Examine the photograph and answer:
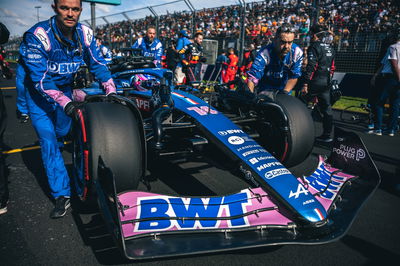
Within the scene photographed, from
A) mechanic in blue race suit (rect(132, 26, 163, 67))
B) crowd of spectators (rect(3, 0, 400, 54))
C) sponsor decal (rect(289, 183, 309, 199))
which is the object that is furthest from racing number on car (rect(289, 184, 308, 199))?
crowd of spectators (rect(3, 0, 400, 54))

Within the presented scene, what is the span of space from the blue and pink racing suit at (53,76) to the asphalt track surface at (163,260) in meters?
0.37

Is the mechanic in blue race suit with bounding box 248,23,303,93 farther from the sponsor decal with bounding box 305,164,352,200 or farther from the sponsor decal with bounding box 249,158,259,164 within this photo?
the sponsor decal with bounding box 249,158,259,164

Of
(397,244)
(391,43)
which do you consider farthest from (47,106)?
(391,43)

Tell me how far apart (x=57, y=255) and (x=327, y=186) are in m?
2.04

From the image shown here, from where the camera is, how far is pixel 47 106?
8.30ft

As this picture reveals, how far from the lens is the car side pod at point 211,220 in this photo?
157 cm

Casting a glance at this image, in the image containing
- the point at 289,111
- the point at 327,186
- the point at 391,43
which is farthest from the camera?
the point at 391,43

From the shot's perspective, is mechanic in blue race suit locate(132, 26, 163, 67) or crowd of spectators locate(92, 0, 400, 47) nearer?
mechanic in blue race suit locate(132, 26, 163, 67)

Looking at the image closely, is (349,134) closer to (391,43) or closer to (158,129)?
(158,129)

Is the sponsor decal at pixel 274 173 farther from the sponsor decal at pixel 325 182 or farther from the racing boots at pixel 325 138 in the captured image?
the racing boots at pixel 325 138

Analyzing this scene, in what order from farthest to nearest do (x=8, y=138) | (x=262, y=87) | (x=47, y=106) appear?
(x=8, y=138) → (x=262, y=87) → (x=47, y=106)

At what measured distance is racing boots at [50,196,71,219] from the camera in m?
2.38

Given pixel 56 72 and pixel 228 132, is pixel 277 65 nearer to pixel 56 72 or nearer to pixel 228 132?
pixel 228 132

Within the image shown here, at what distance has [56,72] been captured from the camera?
2.47 metres
